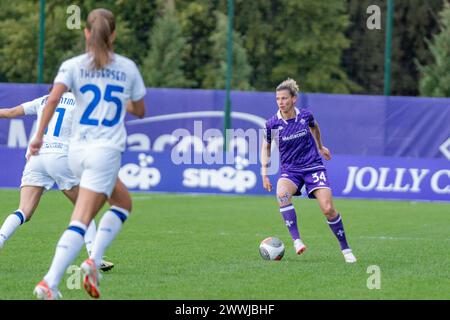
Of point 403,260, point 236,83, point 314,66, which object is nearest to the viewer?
point 403,260

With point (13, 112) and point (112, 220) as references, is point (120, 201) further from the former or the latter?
point (13, 112)

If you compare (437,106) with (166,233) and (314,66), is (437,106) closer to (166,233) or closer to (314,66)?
(166,233)

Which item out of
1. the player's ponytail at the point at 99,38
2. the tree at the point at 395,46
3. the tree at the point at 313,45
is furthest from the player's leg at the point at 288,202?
the tree at the point at 313,45

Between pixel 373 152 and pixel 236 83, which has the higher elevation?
pixel 236 83

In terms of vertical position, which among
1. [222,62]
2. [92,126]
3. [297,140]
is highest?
[222,62]

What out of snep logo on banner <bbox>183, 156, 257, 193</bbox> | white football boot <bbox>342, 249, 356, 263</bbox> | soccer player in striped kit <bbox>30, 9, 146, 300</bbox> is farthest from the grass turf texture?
snep logo on banner <bbox>183, 156, 257, 193</bbox>

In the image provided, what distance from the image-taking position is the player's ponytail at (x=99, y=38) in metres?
7.33

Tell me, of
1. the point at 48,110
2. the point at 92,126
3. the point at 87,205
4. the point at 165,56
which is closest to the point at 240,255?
the point at 87,205

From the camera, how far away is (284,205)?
1109 centimetres

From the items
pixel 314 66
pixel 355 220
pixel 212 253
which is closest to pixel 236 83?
pixel 314 66

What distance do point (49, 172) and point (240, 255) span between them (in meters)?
2.55

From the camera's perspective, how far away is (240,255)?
11.2 metres
